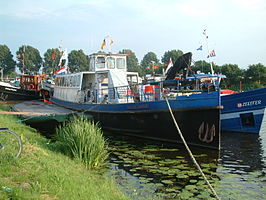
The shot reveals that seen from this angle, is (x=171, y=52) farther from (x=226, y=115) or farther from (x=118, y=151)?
(x=118, y=151)

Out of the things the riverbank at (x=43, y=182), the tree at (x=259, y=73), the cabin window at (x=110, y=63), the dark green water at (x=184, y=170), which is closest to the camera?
the riverbank at (x=43, y=182)

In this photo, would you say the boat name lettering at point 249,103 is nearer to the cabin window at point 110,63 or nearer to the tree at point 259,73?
the cabin window at point 110,63

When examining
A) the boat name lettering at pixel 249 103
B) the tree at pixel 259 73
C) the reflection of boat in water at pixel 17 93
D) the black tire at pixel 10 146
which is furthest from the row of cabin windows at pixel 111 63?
the tree at pixel 259 73

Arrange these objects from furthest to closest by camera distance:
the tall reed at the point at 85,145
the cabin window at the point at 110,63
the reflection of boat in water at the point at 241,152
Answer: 1. the cabin window at the point at 110,63
2. the reflection of boat in water at the point at 241,152
3. the tall reed at the point at 85,145

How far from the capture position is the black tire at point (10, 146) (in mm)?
5695

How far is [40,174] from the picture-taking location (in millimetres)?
5125

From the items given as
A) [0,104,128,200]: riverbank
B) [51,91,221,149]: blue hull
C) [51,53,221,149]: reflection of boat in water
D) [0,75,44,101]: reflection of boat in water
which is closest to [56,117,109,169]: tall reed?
[0,104,128,200]: riverbank

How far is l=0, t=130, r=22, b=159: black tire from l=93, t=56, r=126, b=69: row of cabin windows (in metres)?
8.88

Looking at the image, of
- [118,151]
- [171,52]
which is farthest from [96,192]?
[171,52]

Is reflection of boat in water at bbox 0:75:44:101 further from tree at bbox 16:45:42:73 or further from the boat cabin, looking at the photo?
tree at bbox 16:45:42:73

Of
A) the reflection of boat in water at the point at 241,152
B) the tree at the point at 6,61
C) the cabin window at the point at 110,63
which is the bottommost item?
the reflection of boat in water at the point at 241,152

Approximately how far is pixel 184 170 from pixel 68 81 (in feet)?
41.2

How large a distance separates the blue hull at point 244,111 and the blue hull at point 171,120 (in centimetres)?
471

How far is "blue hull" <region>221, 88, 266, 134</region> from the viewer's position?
13.1 m
